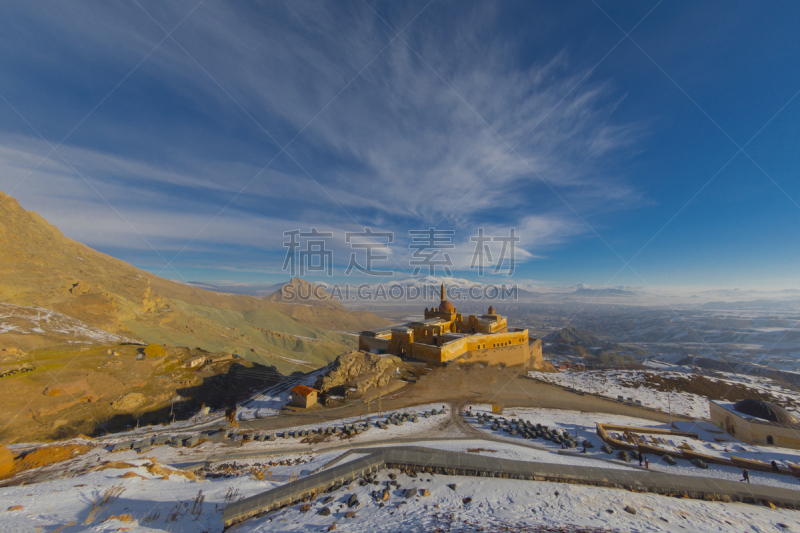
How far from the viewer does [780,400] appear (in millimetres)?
29188

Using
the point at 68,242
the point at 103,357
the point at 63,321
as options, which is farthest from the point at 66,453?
the point at 68,242

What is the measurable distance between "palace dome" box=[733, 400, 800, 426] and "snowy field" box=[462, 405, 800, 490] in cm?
233

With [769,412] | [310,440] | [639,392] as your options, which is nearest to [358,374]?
[310,440]

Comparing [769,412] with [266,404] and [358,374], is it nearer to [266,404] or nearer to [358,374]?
[358,374]

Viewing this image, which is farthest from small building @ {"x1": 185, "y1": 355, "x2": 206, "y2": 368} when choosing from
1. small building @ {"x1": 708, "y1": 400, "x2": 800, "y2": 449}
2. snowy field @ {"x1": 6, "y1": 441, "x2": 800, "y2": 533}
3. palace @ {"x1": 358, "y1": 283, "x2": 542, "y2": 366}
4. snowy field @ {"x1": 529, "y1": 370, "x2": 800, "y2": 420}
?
small building @ {"x1": 708, "y1": 400, "x2": 800, "y2": 449}

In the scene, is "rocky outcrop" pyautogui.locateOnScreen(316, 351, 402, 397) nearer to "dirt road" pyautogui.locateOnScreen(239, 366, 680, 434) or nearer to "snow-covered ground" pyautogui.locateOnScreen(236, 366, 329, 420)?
"dirt road" pyautogui.locateOnScreen(239, 366, 680, 434)

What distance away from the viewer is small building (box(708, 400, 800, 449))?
695 inches

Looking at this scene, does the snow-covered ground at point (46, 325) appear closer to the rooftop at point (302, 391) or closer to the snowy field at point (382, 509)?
the rooftop at point (302, 391)

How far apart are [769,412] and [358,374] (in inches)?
1248

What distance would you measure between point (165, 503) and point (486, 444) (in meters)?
14.9

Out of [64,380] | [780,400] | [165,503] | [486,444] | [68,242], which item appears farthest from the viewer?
[68,242]

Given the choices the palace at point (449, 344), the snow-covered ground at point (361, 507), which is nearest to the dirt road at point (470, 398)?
the palace at point (449, 344)

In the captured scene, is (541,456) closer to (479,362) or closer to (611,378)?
(479,362)

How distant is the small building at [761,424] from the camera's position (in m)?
17.7
